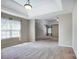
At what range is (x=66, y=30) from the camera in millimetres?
7762

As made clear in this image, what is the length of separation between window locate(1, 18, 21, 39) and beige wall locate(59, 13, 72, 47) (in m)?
3.91

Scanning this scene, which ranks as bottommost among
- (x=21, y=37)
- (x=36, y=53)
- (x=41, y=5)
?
(x=36, y=53)

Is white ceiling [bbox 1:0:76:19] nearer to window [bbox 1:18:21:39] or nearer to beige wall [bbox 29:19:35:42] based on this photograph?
window [bbox 1:18:21:39]

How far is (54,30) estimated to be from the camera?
14477 mm

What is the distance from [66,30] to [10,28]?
15.0 feet

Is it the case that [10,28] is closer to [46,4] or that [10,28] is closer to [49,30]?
[46,4]

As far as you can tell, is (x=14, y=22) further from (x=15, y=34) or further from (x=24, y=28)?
(x=24, y=28)

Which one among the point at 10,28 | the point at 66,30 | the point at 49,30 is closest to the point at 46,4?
the point at 66,30

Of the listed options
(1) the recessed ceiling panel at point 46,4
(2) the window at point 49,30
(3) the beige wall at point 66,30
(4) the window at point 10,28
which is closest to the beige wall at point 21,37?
(4) the window at point 10,28

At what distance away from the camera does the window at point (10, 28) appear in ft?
22.0

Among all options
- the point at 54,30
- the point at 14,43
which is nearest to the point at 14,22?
the point at 14,43

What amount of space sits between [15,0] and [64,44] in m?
5.20

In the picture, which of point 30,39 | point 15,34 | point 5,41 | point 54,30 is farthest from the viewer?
point 54,30

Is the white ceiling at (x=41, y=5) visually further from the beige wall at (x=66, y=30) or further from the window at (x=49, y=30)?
the window at (x=49, y=30)
